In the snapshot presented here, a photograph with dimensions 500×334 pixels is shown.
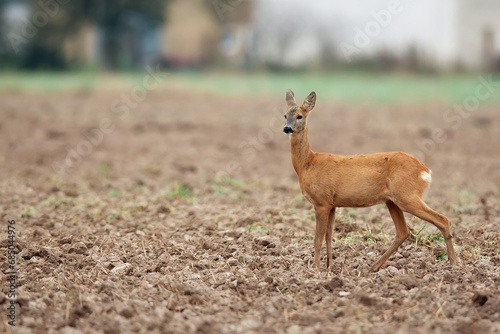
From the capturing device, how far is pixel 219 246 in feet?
23.7

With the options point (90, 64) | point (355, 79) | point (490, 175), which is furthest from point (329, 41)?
point (490, 175)

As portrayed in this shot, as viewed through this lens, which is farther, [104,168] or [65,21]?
[65,21]

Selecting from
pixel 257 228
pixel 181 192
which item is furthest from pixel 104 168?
pixel 257 228

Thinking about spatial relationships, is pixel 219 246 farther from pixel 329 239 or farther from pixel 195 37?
pixel 195 37

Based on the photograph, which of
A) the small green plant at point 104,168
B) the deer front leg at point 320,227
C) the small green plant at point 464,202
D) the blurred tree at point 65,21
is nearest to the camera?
the deer front leg at point 320,227

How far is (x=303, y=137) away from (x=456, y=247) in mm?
2017

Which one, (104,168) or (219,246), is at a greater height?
(219,246)

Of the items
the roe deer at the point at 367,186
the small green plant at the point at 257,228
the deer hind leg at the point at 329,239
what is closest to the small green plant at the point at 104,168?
the small green plant at the point at 257,228

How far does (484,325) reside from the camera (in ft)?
16.2

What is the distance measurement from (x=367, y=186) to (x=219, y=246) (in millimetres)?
1839

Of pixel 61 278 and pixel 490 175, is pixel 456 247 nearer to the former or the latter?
pixel 61 278

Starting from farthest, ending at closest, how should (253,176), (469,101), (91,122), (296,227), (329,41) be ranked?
1. (329,41)
2. (469,101)
3. (91,122)
4. (253,176)
5. (296,227)

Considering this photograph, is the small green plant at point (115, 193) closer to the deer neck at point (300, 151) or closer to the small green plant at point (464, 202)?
the deer neck at point (300, 151)

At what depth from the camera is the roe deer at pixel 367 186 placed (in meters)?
6.18
